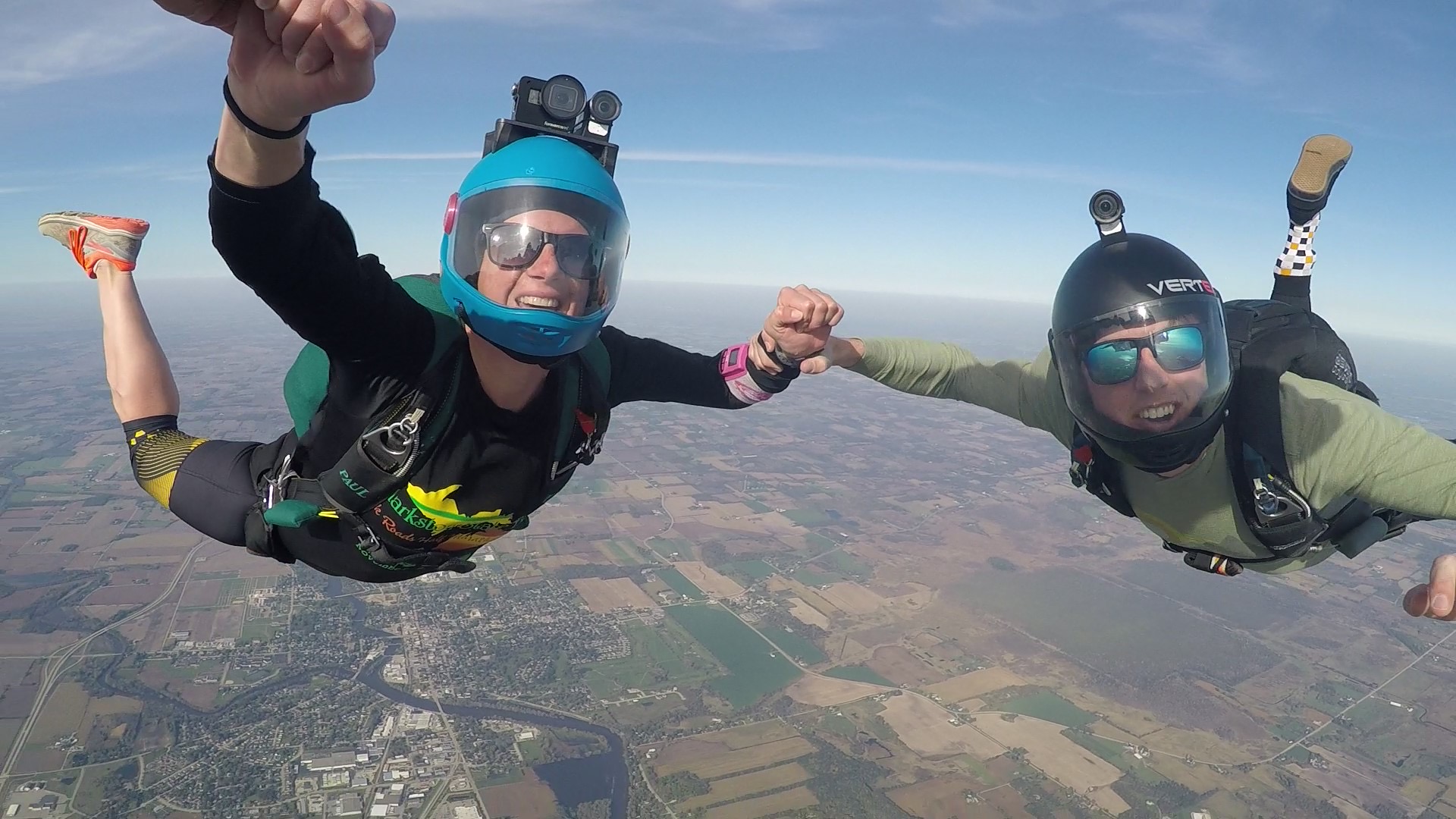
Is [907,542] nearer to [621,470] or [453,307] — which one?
[621,470]

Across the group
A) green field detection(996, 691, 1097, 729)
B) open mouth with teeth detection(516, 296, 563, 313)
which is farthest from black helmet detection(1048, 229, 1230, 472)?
green field detection(996, 691, 1097, 729)

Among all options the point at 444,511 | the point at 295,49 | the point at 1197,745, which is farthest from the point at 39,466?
the point at 1197,745

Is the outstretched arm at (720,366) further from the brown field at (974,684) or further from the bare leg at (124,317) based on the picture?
the brown field at (974,684)

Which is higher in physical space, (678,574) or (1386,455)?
(1386,455)

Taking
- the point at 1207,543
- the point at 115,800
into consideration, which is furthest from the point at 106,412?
the point at 1207,543

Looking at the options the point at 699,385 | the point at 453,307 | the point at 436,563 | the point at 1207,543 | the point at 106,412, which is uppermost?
the point at 453,307

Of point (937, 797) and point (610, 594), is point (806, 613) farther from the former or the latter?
point (937, 797)

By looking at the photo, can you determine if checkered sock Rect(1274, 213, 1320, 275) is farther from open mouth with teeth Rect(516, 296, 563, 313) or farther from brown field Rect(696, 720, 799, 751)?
brown field Rect(696, 720, 799, 751)
